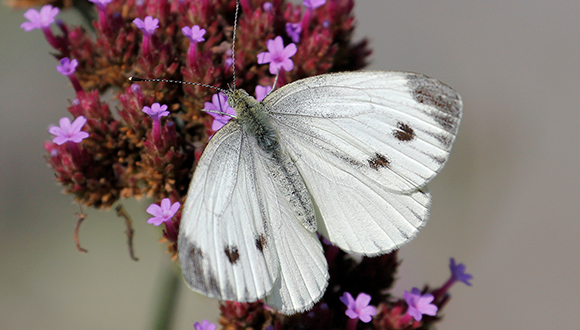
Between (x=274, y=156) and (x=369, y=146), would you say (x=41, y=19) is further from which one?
(x=369, y=146)

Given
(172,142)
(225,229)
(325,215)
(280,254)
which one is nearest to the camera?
(225,229)

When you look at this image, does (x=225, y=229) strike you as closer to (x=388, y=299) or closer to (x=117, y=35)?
(x=388, y=299)

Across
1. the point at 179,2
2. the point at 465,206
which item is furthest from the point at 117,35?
the point at 465,206

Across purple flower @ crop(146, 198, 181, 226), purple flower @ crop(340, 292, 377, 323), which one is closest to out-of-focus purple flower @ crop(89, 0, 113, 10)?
purple flower @ crop(146, 198, 181, 226)

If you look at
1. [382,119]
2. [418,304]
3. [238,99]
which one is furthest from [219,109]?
[418,304]

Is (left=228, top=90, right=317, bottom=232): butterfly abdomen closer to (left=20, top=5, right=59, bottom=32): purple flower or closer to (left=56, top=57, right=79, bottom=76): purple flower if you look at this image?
(left=56, top=57, right=79, bottom=76): purple flower

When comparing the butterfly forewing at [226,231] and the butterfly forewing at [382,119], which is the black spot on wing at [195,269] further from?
the butterfly forewing at [382,119]

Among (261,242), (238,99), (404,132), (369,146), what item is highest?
(404,132)
